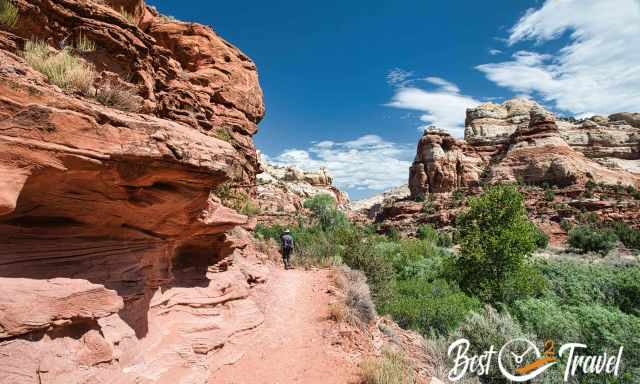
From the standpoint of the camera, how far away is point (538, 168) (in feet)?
152

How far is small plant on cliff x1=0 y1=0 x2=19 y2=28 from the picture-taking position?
4.49 meters

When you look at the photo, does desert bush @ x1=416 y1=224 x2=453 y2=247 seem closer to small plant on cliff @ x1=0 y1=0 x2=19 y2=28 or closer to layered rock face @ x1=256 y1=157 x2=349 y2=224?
layered rock face @ x1=256 y1=157 x2=349 y2=224

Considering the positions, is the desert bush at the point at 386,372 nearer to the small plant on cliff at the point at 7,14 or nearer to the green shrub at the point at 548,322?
the green shrub at the point at 548,322

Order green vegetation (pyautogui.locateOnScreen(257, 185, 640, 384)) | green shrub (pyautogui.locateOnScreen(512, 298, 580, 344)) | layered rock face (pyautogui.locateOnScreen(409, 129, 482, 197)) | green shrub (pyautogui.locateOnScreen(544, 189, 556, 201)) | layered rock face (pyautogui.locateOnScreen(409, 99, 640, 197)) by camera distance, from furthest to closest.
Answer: layered rock face (pyautogui.locateOnScreen(409, 129, 482, 197)) < layered rock face (pyautogui.locateOnScreen(409, 99, 640, 197)) < green shrub (pyautogui.locateOnScreen(544, 189, 556, 201)) < green shrub (pyautogui.locateOnScreen(512, 298, 580, 344)) < green vegetation (pyautogui.locateOnScreen(257, 185, 640, 384))

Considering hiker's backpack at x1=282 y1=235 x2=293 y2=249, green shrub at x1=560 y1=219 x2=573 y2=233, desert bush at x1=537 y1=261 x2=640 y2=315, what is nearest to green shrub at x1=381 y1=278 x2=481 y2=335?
desert bush at x1=537 y1=261 x2=640 y2=315

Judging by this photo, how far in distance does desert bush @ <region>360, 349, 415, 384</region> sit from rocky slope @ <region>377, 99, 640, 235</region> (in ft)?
111

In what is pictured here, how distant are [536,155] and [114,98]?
54711 mm

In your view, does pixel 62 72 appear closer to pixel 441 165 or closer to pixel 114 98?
pixel 114 98

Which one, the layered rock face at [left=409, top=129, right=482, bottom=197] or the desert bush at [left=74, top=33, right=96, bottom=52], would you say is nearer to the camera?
the desert bush at [left=74, top=33, right=96, bottom=52]

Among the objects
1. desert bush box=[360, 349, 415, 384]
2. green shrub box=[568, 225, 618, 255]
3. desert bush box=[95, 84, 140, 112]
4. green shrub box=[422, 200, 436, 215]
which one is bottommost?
desert bush box=[360, 349, 415, 384]

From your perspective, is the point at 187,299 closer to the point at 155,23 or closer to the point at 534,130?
the point at 155,23

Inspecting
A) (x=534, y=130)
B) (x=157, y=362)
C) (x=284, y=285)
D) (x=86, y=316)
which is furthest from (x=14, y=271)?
(x=534, y=130)

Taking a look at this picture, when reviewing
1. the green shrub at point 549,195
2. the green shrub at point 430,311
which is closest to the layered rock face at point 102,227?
the green shrub at point 430,311

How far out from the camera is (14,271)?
10.4 ft
